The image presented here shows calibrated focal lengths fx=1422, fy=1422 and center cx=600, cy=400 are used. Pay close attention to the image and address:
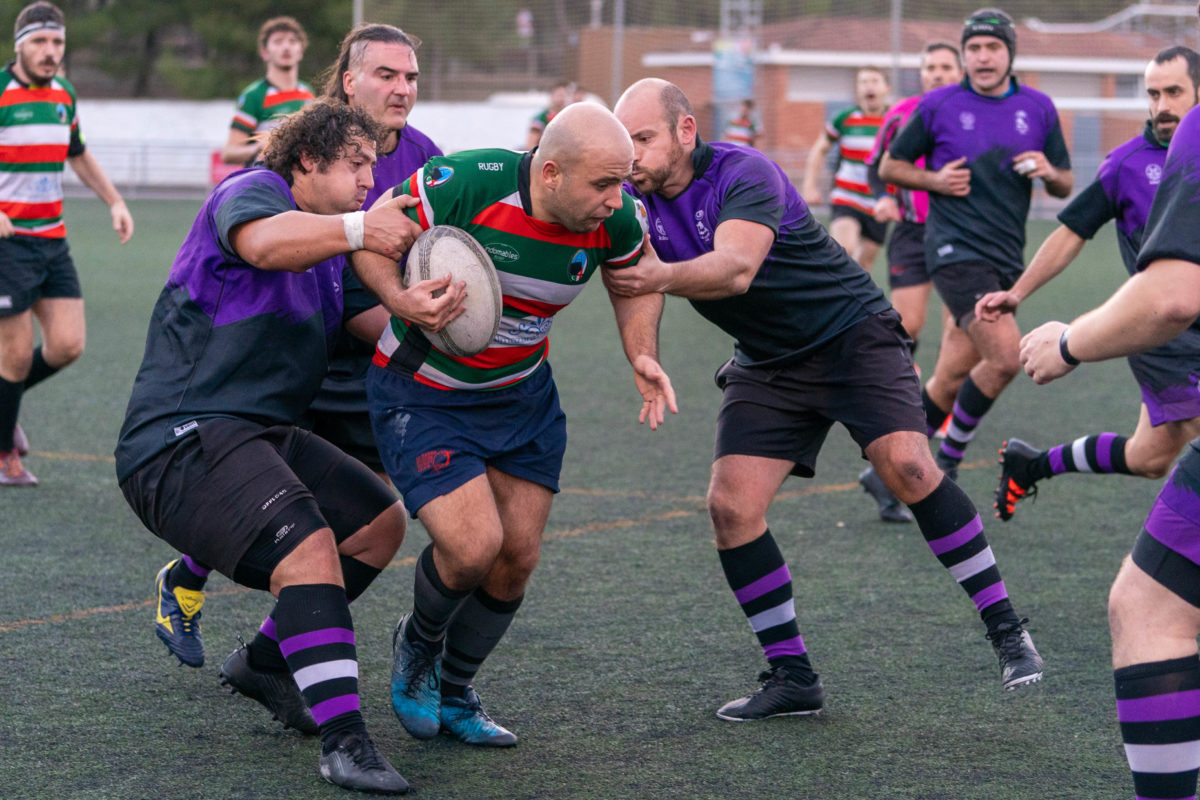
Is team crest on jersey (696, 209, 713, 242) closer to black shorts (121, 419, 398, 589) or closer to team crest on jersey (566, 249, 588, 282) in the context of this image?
team crest on jersey (566, 249, 588, 282)

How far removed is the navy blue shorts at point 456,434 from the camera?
12.6 ft

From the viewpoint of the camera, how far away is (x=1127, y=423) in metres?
9.11

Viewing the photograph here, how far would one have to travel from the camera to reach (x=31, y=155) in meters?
7.37

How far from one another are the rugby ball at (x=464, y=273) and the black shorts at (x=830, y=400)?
112 centimetres

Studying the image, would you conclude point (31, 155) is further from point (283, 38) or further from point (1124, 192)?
point (1124, 192)

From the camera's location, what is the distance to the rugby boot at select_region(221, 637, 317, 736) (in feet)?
13.2

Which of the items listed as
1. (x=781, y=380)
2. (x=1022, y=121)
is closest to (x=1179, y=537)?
(x=781, y=380)

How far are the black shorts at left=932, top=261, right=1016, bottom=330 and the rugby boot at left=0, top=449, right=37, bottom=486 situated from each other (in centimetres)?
467

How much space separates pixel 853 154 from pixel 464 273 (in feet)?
30.0

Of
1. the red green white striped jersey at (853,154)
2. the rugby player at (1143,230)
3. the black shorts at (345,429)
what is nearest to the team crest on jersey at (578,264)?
the black shorts at (345,429)

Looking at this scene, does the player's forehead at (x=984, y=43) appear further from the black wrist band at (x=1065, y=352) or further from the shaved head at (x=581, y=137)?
the black wrist band at (x=1065, y=352)

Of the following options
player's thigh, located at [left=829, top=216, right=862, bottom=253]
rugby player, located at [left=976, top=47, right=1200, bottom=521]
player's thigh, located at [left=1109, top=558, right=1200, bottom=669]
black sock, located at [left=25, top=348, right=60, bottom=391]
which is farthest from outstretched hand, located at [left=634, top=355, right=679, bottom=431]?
player's thigh, located at [left=829, top=216, right=862, bottom=253]

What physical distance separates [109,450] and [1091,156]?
95.1 feet

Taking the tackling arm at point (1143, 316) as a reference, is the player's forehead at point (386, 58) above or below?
above
